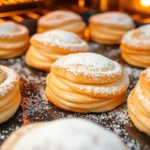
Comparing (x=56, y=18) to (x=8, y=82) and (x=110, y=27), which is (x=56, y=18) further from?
(x=8, y=82)

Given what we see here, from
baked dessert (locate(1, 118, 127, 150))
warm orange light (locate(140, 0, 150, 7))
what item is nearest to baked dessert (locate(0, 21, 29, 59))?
warm orange light (locate(140, 0, 150, 7))

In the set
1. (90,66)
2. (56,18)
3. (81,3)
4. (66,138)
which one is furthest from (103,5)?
(66,138)

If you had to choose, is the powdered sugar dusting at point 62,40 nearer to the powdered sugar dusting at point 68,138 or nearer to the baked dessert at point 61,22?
the baked dessert at point 61,22

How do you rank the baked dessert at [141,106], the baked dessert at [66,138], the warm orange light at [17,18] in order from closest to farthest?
the baked dessert at [66,138]
the baked dessert at [141,106]
the warm orange light at [17,18]

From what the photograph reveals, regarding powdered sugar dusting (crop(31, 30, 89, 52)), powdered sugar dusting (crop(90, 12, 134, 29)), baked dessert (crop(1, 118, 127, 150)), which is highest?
baked dessert (crop(1, 118, 127, 150))

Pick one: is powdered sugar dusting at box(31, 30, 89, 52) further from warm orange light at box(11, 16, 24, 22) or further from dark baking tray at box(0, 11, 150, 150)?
warm orange light at box(11, 16, 24, 22)

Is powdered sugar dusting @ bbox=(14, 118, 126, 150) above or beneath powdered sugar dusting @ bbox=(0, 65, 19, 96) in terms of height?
above

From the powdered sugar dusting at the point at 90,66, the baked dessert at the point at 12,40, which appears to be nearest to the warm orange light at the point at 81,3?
the baked dessert at the point at 12,40
